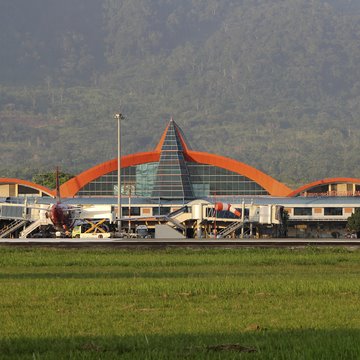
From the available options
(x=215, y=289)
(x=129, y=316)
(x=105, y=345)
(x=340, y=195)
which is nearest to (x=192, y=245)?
(x=215, y=289)

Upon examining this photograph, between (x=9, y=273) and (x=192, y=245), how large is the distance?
125 ft

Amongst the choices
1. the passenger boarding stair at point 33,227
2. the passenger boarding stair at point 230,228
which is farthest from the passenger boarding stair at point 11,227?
the passenger boarding stair at point 230,228

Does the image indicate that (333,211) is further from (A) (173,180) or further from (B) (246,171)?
(A) (173,180)

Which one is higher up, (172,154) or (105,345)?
(172,154)

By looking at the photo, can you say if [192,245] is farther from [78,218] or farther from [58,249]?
[78,218]

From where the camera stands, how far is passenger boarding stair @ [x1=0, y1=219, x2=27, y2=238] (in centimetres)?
14130

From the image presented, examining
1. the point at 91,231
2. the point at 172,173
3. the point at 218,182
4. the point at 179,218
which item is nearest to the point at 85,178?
the point at 172,173

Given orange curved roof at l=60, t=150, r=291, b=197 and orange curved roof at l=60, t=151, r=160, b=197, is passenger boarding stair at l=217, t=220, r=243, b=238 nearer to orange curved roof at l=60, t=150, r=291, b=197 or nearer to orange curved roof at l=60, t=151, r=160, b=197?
orange curved roof at l=60, t=150, r=291, b=197

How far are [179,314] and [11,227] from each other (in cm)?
11064

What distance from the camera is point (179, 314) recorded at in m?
36.5

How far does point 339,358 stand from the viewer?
2583 cm

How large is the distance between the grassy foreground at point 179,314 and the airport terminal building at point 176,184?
118 meters

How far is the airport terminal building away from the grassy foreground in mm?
117653

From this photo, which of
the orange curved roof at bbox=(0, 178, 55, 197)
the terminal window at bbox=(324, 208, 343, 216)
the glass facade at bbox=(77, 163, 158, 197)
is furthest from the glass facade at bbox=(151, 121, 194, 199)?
the terminal window at bbox=(324, 208, 343, 216)
